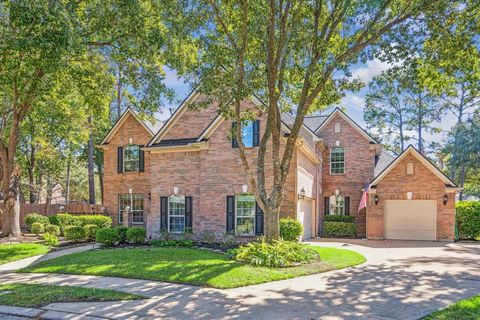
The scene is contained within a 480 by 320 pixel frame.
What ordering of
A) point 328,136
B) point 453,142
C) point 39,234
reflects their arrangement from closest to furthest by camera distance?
1. point 39,234
2. point 328,136
3. point 453,142

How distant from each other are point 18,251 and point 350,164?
58.4 ft

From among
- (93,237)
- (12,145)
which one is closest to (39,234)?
(93,237)

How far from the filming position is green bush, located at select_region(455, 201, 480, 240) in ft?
67.8

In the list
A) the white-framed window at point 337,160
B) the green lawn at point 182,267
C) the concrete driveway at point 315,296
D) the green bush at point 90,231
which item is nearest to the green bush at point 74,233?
the green bush at point 90,231

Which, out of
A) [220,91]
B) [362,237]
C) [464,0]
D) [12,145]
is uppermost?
[464,0]

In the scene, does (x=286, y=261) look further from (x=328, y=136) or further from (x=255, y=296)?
(x=328, y=136)

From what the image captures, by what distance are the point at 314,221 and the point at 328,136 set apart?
18.1 feet

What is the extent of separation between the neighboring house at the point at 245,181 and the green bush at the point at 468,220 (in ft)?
5.40

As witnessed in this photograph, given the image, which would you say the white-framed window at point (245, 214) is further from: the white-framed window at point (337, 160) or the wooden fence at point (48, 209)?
the wooden fence at point (48, 209)

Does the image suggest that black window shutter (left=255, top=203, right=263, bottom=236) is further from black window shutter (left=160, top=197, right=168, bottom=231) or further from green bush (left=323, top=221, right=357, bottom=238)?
green bush (left=323, top=221, right=357, bottom=238)

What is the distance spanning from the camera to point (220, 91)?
13398mm

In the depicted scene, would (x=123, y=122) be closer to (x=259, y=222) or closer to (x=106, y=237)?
(x=106, y=237)

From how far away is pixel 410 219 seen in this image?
68.3 feet

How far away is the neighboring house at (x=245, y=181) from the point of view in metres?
17.5
